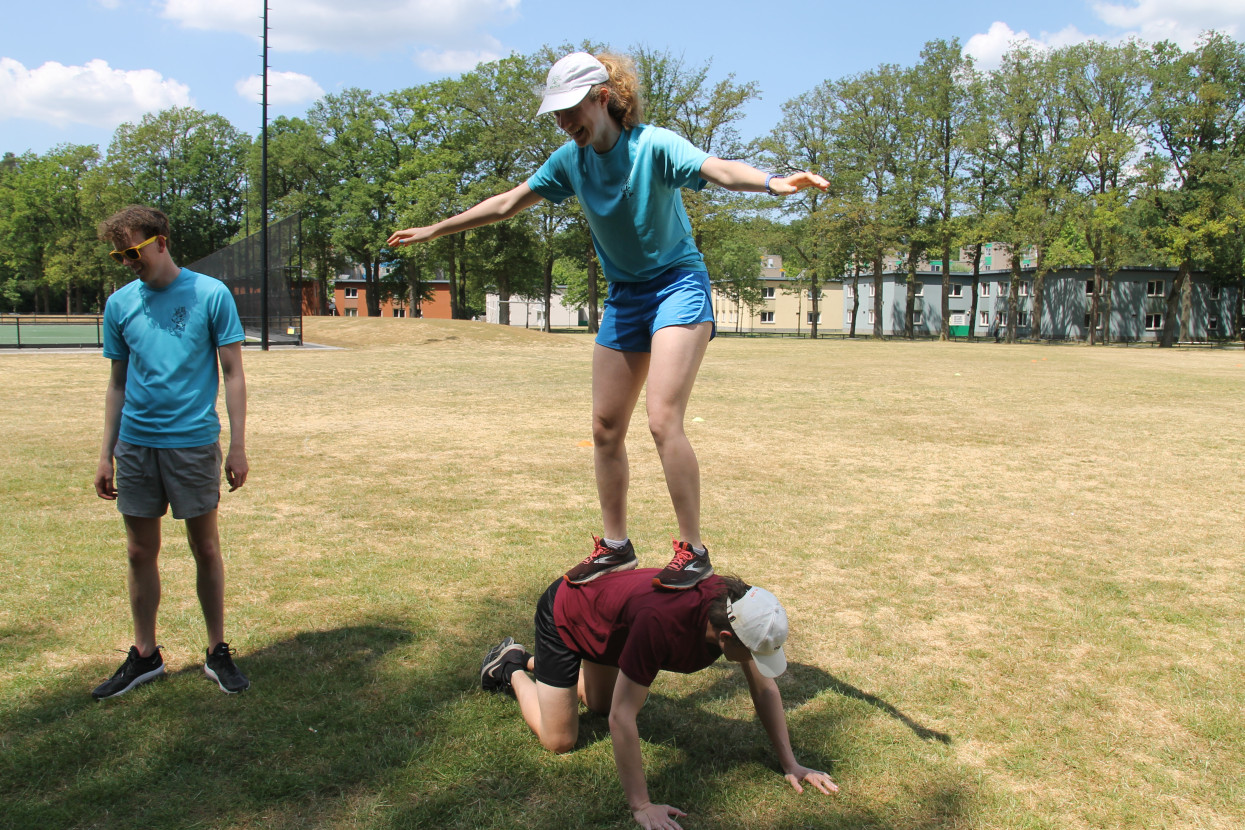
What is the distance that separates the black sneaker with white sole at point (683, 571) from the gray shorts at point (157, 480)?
1.95 metres

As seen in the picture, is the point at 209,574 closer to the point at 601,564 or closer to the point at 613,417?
the point at 601,564

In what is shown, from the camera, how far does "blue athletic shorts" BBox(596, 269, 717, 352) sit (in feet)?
11.4

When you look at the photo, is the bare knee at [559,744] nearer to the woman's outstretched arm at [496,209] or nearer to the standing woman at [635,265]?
the standing woman at [635,265]

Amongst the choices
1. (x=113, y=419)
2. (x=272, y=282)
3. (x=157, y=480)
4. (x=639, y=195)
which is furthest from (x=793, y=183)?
(x=272, y=282)

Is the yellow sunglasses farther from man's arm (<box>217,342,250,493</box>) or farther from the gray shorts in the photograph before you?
the gray shorts

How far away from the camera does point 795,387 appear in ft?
57.2

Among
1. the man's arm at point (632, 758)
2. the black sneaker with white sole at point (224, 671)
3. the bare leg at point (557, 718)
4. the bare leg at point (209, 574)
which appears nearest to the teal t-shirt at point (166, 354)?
the bare leg at point (209, 574)

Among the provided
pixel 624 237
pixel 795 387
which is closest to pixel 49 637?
Answer: pixel 624 237

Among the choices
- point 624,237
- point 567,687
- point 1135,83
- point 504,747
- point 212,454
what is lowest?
point 504,747

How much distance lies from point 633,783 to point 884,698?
133 cm

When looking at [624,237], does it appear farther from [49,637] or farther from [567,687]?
[49,637]

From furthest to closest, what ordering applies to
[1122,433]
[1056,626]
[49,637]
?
1. [1122,433]
2. [1056,626]
3. [49,637]

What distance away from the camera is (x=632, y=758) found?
8.79 feet

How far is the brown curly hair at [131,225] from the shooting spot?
3275 millimetres
